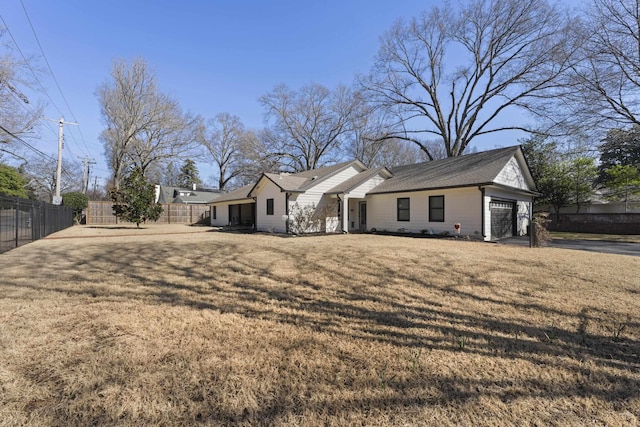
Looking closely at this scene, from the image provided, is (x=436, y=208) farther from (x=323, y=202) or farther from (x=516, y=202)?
(x=323, y=202)

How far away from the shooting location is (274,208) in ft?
55.5

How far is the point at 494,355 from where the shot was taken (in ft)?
8.82

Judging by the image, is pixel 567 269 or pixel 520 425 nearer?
pixel 520 425

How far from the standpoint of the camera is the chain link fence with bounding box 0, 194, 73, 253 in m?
8.13

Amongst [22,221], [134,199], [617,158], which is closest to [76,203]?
[134,199]

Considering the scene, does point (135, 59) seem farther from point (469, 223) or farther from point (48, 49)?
point (469, 223)

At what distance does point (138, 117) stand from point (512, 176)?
3156cm

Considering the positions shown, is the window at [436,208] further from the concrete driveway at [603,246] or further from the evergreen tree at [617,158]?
the evergreen tree at [617,158]

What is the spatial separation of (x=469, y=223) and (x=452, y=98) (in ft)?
56.8

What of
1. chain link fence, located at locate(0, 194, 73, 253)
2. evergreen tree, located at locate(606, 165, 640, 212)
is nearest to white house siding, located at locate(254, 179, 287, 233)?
chain link fence, located at locate(0, 194, 73, 253)

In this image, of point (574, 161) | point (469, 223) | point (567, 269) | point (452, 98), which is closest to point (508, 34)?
point (452, 98)

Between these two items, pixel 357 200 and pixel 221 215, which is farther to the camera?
pixel 221 215

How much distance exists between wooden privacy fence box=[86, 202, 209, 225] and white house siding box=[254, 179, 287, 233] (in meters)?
12.8

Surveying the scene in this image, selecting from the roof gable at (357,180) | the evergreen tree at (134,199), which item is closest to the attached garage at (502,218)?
the roof gable at (357,180)
